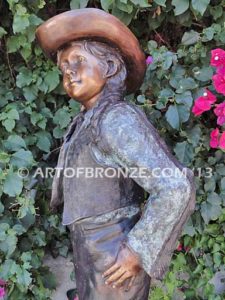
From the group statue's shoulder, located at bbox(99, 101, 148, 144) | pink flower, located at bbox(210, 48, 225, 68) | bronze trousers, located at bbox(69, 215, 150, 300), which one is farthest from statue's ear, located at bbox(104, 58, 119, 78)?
pink flower, located at bbox(210, 48, 225, 68)

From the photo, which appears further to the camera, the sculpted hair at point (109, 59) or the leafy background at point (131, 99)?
the leafy background at point (131, 99)

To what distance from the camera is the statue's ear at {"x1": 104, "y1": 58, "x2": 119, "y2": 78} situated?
1.22 m

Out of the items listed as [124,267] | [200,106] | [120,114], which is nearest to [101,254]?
[124,267]

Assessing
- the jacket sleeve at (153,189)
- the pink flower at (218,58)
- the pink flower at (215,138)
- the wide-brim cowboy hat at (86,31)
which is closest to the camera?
the jacket sleeve at (153,189)

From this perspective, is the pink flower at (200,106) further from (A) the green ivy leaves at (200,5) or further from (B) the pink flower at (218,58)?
(A) the green ivy leaves at (200,5)

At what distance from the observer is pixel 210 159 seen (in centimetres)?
184

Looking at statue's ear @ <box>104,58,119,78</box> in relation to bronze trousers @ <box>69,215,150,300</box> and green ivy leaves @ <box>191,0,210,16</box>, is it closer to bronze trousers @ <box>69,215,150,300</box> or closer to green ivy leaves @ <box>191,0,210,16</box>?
bronze trousers @ <box>69,215,150,300</box>

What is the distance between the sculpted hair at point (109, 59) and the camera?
121cm

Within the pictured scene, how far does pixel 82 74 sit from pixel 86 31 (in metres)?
0.10

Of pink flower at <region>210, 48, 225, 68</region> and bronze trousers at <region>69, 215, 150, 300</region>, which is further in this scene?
pink flower at <region>210, 48, 225, 68</region>

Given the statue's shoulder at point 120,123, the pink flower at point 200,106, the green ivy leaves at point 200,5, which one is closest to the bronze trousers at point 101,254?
the statue's shoulder at point 120,123

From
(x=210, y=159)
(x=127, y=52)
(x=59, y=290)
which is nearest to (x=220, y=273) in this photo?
(x=210, y=159)

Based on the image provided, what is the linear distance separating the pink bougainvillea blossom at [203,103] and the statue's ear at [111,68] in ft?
1.64

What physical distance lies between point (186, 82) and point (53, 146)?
2.09ft
